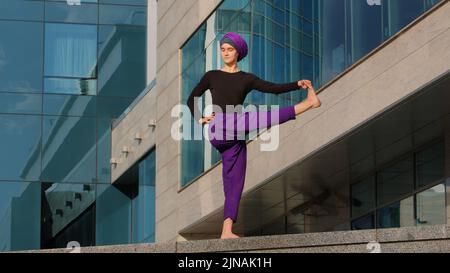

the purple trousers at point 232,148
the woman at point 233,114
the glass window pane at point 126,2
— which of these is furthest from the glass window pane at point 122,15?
the purple trousers at point 232,148

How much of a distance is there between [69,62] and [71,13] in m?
2.05

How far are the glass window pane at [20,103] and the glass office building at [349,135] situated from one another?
46.7 feet

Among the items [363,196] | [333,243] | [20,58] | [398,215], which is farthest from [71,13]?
[333,243]

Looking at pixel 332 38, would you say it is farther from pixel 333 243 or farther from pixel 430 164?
pixel 333 243

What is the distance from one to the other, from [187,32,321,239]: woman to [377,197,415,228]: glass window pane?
10763 millimetres

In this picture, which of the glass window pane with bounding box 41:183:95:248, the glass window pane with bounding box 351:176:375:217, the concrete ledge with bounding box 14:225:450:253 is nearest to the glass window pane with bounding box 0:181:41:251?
the glass window pane with bounding box 41:183:95:248

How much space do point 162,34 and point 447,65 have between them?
20093 millimetres

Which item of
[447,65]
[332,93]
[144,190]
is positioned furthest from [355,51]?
[144,190]

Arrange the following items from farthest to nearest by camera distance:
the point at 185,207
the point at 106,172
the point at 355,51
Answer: the point at 106,172 < the point at 185,207 < the point at 355,51

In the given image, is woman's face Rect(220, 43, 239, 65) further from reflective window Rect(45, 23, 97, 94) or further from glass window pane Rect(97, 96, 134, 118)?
glass window pane Rect(97, 96, 134, 118)

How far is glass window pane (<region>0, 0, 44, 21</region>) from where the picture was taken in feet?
161

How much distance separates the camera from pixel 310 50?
1140 inches

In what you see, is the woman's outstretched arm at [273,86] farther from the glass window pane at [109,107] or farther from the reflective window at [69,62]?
the glass window pane at [109,107]
